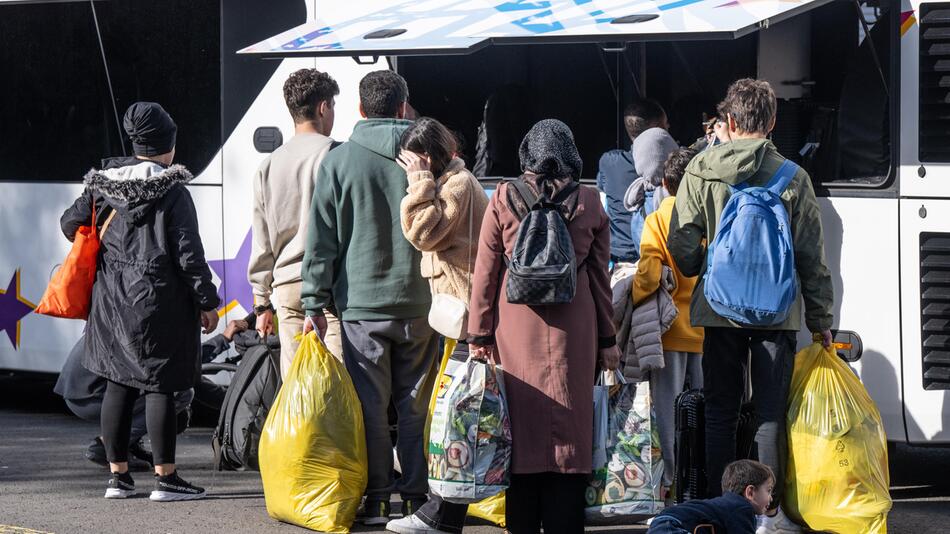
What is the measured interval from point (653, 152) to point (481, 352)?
211 cm

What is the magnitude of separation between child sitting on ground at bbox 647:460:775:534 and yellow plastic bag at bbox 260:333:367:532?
68.1 inches

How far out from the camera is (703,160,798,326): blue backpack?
5609 mm

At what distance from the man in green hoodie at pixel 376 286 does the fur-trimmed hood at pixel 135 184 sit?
0.89 meters

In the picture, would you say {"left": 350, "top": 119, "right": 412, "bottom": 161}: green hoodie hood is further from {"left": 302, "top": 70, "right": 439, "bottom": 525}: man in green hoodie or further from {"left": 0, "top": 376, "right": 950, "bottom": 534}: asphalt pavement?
{"left": 0, "top": 376, "right": 950, "bottom": 534}: asphalt pavement

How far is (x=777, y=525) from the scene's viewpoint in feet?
19.3

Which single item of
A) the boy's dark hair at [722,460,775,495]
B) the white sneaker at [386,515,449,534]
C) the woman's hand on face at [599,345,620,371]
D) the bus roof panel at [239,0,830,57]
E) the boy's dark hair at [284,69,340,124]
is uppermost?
the bus roof panel at [239,0,830,57]

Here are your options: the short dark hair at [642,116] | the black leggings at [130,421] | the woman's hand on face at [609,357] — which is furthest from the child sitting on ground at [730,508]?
the black leggings at [130,421]

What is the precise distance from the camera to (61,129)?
9.14 m

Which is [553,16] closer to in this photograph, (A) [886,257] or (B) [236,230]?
(A) [886,257]

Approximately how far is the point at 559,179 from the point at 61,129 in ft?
16.0

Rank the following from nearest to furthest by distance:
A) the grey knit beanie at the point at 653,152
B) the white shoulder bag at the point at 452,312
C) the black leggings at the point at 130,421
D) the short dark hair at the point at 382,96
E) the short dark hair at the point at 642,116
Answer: the white shoulder bag at the point at 452,312, the short dark hair at the point at 382,96, the black leggings at the point at 130,421, the grey knit beanie at the point at 653,152, the short dark hair at the point at 642,116

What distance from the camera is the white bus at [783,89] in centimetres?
650

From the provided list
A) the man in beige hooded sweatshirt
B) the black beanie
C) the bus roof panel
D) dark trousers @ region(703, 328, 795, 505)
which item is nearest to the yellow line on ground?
the man in beige hooded sweatshirt

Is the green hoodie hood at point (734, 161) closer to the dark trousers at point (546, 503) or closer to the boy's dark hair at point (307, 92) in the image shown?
the dark trousers at point (546, 503)
